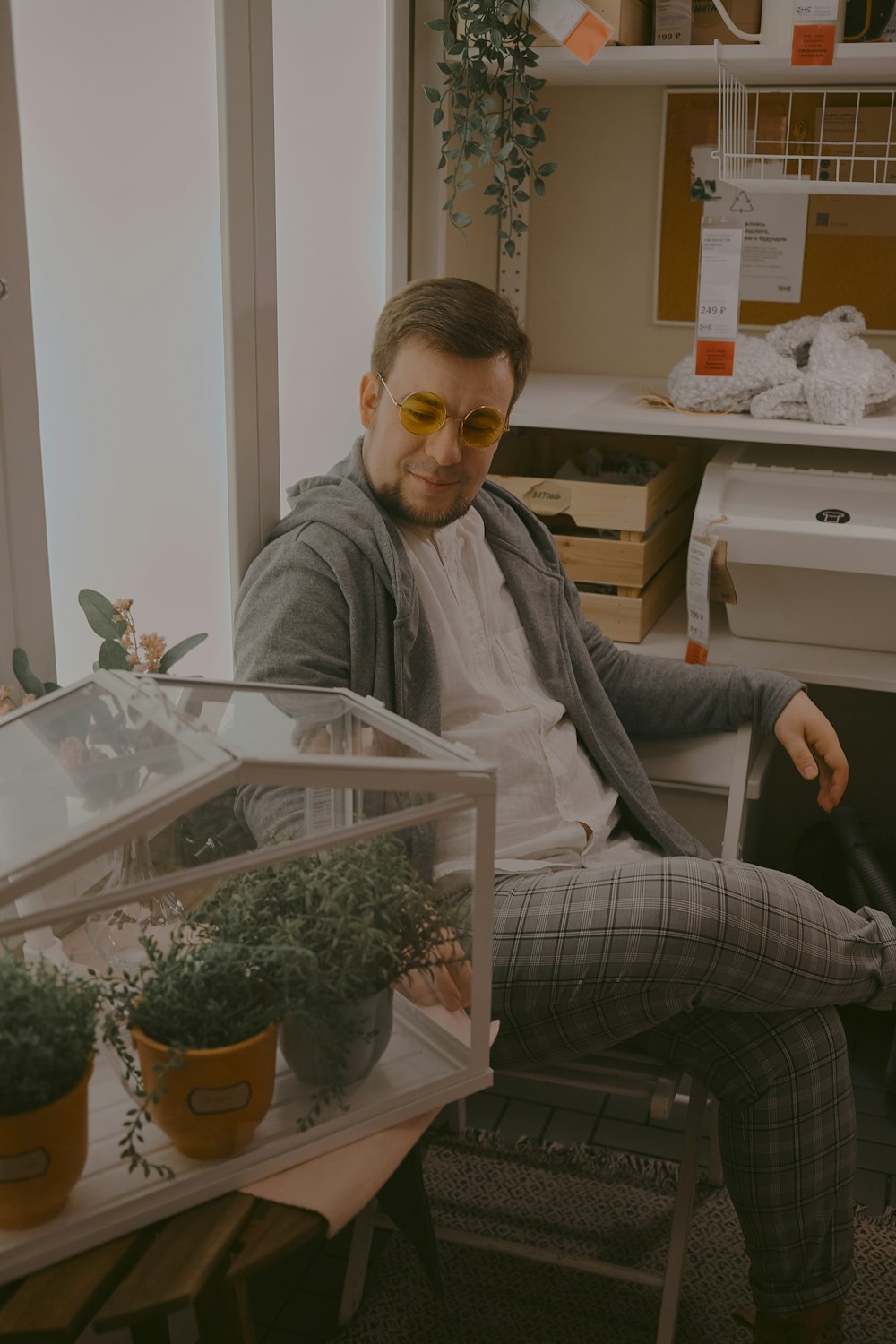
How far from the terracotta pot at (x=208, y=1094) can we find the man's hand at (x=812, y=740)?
1.18m

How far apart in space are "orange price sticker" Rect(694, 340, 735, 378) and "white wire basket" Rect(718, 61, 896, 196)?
0.43m

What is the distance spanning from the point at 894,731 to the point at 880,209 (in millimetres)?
1117

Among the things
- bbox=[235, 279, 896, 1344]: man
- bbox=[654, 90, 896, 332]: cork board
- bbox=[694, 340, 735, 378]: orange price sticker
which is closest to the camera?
bbox=[235, 279, 896, 1344]: man

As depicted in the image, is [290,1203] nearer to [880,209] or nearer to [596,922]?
[596,922]

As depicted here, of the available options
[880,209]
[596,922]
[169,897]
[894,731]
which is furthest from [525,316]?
[169,897]

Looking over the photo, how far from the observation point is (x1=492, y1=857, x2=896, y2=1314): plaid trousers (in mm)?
1359

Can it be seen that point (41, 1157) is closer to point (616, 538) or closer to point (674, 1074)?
point (674, 1074)

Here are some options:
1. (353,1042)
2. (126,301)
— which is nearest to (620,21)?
(126,301)

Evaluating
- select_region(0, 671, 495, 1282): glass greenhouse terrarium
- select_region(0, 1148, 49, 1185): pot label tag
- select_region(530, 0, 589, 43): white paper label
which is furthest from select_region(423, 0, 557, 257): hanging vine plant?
select_region(0, 1148, 49, 1185): pot label tag

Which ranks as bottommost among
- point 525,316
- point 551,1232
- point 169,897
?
point 551,1232

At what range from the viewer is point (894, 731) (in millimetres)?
2730

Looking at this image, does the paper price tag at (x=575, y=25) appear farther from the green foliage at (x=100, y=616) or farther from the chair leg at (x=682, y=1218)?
the chair leg at (x=682, y=1218)

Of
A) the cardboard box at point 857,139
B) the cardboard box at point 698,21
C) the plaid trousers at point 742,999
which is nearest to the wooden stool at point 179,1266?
the plaid trousers at point 742,999

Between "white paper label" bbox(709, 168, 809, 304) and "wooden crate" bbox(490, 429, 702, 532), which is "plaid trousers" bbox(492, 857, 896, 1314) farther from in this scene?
"white paper label" bbox(709, 168, 809, 304)
